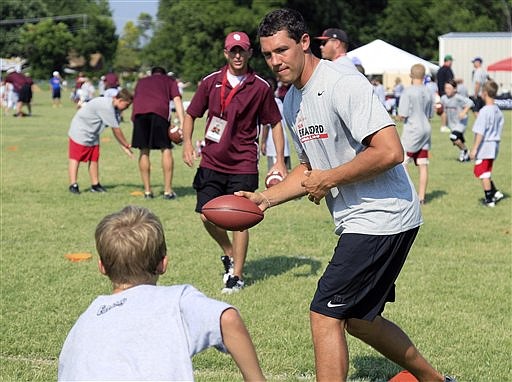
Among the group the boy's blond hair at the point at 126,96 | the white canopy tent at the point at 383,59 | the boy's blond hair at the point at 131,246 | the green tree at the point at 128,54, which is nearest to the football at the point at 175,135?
the boy's blond hair at the point at 126,96

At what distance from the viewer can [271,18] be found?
4.53 metres

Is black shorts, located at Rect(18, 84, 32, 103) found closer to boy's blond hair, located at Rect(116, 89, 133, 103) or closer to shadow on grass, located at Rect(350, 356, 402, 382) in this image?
boy's blond hair, located at Rect(116, 89, 133, 103)

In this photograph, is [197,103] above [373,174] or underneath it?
underneath

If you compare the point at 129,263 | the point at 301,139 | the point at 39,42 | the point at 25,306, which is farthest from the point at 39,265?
the point at 39,42

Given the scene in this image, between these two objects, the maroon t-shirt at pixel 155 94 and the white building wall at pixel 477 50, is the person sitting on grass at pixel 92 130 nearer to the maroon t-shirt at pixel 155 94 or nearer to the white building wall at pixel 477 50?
the maroon t-shirt at pixel 155 94

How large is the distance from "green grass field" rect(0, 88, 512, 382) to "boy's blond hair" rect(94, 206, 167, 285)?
244cm

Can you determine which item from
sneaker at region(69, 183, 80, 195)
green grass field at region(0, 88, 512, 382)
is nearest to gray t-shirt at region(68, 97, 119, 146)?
sneaker at region(69, 183, 80, 195)

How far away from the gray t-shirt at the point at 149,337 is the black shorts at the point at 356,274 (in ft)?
5.56

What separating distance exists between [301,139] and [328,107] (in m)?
0.34

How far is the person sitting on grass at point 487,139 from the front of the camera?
12.4 m

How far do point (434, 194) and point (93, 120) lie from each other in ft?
17.2

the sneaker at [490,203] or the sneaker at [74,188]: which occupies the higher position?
the sneaker at [490,203]

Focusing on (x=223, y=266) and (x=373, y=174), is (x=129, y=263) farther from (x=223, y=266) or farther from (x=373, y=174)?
(x=223, y=266)

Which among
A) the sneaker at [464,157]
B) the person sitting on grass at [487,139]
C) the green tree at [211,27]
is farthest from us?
the green tree at [211,27]
